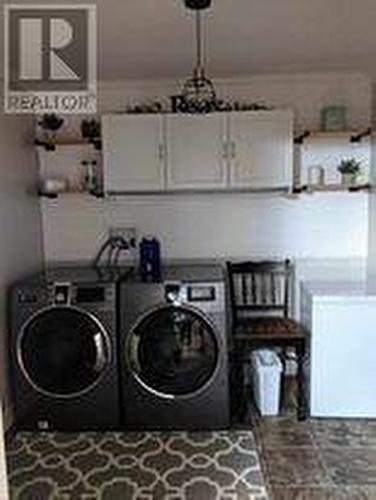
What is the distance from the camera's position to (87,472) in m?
2.74

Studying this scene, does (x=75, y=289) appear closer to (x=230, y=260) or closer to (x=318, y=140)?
(x=230, y=260)

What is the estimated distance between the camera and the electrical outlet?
3.85 metres

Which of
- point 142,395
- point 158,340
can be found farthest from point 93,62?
point 142,395

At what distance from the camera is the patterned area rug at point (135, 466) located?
8.39 feet

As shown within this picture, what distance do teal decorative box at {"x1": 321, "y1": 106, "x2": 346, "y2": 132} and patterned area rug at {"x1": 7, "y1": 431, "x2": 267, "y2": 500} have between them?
201 cm

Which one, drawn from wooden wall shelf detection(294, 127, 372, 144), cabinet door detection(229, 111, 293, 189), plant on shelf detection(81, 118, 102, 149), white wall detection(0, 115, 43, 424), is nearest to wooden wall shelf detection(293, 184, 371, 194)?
cabinet door detection(229, 111, 293, 189)

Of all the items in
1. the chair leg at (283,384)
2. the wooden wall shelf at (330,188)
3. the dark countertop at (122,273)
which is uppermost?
the wooden wall shelf at (330,188)

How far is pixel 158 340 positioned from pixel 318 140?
1721 mm

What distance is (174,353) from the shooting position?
3.18 m

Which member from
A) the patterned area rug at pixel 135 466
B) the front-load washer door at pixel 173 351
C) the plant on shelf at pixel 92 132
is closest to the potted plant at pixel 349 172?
the front-load washer door at pixel 173 351

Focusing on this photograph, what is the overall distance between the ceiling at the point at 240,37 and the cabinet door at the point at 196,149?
34 centimetres

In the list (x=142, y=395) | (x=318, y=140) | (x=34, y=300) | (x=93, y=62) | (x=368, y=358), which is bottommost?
(x=142, y=395)

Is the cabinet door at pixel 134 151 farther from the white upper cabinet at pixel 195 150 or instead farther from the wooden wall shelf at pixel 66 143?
the wooden wall shelf at pixel 66 143

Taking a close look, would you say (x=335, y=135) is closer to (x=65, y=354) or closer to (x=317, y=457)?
(x=317, y=457)
